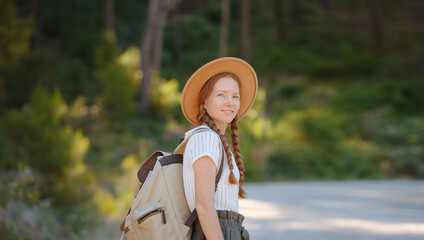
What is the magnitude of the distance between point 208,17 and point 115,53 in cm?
1897

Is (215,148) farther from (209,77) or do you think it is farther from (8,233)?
(8,233)

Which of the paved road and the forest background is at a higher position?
the forest background

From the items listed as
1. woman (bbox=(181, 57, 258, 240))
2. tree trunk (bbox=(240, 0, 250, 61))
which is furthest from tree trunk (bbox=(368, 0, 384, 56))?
woman (bbox=(181, 57, 258, 240))

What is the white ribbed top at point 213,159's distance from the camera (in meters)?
2.21

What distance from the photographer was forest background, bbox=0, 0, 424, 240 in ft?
25.5

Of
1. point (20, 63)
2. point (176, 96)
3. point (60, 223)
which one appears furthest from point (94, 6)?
point (60, 223)

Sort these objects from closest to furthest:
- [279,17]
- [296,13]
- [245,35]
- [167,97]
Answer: [167,97], [245,35], [279,17], [296,13]

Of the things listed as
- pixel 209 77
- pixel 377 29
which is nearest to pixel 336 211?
pixel 209 77

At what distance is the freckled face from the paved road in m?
4.59

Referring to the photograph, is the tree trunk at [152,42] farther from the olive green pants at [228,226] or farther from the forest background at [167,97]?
the olive green pants at [228,226]

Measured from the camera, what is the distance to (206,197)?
7.15 ft

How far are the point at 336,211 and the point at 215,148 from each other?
727 centimetres

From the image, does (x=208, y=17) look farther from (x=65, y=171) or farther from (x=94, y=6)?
(x=65, y=171)

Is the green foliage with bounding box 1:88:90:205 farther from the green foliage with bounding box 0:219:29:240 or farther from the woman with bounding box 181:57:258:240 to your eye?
the woman with bounding box 181:57:258:240
